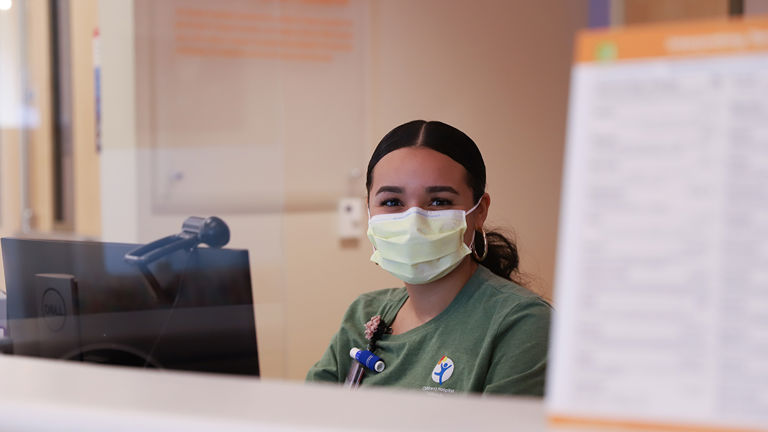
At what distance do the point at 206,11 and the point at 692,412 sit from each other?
269 cm

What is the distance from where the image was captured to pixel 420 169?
170cm

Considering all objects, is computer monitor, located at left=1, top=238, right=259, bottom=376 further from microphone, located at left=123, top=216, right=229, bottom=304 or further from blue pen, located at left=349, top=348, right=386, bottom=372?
blue pen, located at left=349, top=348, right=386, bottom=372

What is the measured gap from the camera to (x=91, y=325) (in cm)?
118

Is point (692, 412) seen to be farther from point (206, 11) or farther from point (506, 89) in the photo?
point (506, 89)

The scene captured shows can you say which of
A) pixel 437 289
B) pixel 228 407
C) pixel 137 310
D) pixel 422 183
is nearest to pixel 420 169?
pixel 422 183

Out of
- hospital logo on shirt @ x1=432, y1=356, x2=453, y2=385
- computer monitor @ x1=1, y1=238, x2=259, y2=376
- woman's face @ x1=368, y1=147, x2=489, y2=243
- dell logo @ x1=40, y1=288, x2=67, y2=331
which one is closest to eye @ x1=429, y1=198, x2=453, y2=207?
woman's face @ x1=368, y1=147, x2=489, y2=243

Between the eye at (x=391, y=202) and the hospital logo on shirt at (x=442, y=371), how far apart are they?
0.37 meters

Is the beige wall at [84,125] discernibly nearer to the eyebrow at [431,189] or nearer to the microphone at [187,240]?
the eyebrow at [431,189]

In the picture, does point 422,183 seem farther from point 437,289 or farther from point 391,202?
point 437,289

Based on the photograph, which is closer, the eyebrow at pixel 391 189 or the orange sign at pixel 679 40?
the orange sign at pixel 679 40

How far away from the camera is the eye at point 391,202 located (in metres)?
1.72

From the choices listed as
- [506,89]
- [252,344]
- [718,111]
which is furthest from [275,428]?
[506,89]

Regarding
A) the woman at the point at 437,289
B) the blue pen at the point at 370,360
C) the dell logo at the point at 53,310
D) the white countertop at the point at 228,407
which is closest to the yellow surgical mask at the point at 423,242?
the woman at the point at 437,289

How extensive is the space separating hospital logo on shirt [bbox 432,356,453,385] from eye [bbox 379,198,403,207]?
37cm
